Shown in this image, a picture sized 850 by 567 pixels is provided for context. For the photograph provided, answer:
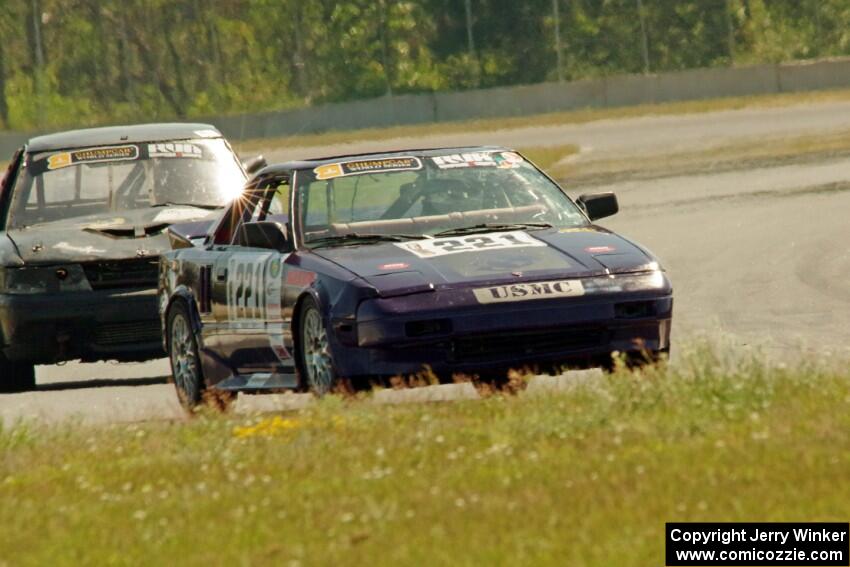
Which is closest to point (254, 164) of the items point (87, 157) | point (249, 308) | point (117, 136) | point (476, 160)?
point (117, 136)

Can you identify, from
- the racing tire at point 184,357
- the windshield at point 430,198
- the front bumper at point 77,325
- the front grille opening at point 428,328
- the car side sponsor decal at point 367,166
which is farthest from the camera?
the front bumper at point 77,325

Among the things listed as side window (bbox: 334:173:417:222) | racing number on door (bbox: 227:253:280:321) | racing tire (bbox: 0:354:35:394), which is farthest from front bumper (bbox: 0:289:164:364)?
side window (bbox: 334:173:417:222)

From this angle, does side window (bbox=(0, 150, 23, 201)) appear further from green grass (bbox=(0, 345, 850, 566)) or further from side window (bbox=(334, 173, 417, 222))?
green grass (bbox=(0, 345, 850, 566))

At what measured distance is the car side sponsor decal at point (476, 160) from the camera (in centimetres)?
1150

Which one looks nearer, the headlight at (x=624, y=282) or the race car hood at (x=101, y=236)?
the headlight at (x=624, y=282)

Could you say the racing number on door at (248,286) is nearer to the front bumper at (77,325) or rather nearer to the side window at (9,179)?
the front bumper at (77,325)

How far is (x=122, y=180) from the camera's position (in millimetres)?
14844

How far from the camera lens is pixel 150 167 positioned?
14.9 metres

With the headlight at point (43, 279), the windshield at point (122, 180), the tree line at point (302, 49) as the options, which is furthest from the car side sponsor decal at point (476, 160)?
the tree line at point (302, 49)

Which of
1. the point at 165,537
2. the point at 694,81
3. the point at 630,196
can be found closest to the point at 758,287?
the point at 165,537

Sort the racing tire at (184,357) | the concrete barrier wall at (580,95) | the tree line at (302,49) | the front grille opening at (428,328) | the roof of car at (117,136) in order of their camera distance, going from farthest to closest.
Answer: the tree line at (302,49)
the concrete barrier wall at (580,95)
the roof of car at (117,136)
the racing tire at (184,357)
the front grille opening at (428,328)

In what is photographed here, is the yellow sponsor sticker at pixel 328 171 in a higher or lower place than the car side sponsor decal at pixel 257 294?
higher

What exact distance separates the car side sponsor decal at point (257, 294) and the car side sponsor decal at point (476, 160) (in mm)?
1135

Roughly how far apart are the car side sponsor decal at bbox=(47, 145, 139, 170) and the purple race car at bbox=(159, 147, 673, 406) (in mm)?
2358
